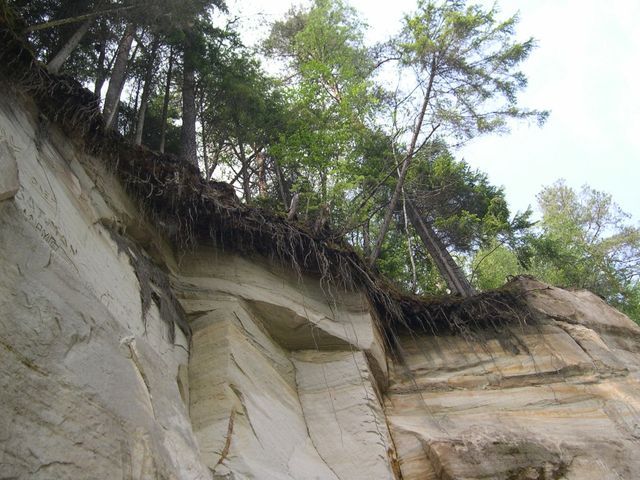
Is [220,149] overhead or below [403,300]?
overhead

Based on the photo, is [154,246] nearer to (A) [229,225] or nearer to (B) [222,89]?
(A) [229,225]

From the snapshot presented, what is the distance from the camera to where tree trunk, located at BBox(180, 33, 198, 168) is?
10688 millimetres

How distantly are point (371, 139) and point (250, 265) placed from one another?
7.15 meters

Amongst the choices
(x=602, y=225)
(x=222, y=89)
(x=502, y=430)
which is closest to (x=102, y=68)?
(x=222, y=89)

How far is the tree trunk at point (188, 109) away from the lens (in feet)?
35.1

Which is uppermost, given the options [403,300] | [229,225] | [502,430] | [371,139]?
[371,139]

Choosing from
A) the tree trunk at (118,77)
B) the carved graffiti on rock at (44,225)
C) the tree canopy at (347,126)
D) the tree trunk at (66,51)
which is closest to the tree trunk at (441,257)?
the tree canopy at (347,126)

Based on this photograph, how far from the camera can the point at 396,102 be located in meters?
14.5

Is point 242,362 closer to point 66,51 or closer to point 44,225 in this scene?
point 44,225

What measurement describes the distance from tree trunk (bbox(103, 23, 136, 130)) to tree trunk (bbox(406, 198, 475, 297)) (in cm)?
581

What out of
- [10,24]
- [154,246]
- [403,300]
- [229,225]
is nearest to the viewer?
[10,24]

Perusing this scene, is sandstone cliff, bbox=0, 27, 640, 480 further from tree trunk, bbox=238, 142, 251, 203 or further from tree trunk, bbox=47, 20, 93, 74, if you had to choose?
tree trunk, bbox=238, 142, 251, 203

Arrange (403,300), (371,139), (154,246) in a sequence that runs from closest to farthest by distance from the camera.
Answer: (154,246)
(403,300)
(371,139)

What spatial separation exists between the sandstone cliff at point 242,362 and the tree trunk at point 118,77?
8.32 ft
